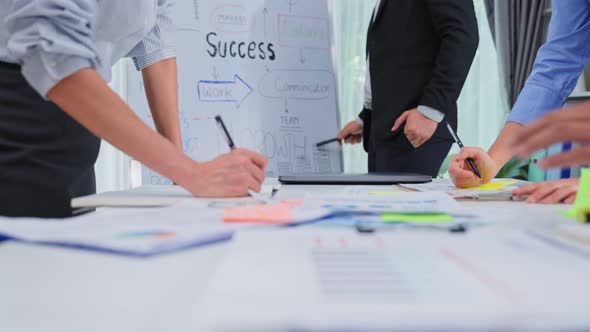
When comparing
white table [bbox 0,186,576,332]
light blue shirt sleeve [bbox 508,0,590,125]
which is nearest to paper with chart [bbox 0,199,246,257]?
white table [bbox 0,186,576,332]

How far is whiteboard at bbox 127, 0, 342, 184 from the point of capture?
2.58 metres

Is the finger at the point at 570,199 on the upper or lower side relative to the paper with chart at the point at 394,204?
lower

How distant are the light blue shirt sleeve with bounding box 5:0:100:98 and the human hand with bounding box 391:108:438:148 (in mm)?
1095

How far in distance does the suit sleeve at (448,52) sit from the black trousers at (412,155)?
145 millimetres

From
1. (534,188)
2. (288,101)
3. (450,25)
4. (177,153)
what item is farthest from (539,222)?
(288,101)

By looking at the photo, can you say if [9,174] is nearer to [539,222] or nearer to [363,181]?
[363,181]

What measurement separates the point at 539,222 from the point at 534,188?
338 millimetres

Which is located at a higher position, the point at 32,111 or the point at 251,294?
the point at 32,111

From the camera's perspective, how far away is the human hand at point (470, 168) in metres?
1.17

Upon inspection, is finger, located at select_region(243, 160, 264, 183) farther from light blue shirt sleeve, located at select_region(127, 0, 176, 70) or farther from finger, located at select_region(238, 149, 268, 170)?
light blue shirt sleeve, located at select_region(127, 0, 176, 70)

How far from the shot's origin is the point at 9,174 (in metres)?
0.97

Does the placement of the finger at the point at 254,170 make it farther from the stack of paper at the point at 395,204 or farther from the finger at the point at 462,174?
the finger at the point at 462,174

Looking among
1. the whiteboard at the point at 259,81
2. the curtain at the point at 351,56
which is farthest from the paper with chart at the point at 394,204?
the curtain at the point at 351,56

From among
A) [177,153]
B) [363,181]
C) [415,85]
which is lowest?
[363,181]
